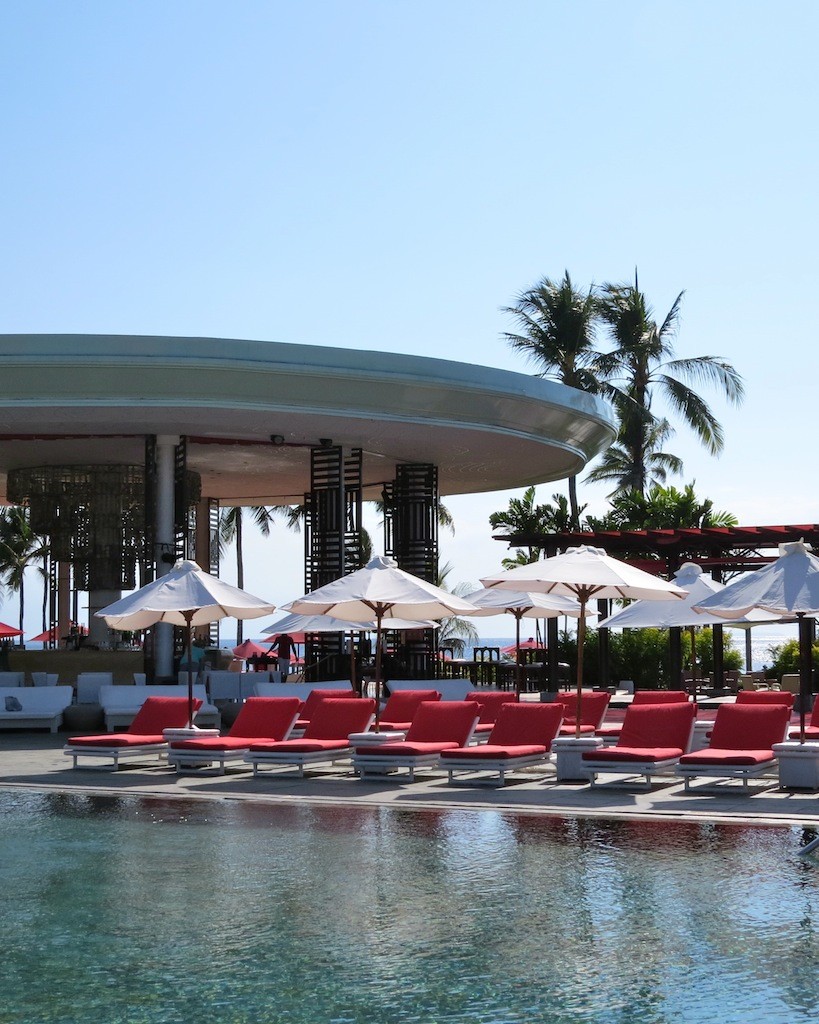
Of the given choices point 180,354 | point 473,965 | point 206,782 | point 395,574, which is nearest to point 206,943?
point 473,965

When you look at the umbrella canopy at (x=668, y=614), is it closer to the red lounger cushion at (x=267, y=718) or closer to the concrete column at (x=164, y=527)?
the red lounger cushion at (x=267, y=718)

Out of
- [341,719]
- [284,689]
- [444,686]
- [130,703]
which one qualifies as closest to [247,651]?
[444,686]

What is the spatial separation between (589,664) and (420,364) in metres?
15.2

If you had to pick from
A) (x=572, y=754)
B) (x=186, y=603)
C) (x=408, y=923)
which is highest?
(x=186, y=603)

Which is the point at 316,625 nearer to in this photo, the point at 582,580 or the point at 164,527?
the point at 164,527

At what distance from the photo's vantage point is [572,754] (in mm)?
16391

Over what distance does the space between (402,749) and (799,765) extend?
4634 millimetres

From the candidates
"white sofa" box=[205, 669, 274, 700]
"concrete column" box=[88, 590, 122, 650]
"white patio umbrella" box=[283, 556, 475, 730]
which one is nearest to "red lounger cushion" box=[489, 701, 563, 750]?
"white patio umbrella" box=[283, 556, 475, 730]

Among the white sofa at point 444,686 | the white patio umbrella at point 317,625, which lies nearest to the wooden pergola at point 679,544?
the white sofa at point 444,686

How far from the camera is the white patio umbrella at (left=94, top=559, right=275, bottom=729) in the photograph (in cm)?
1880

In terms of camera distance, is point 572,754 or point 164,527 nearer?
point 572,754

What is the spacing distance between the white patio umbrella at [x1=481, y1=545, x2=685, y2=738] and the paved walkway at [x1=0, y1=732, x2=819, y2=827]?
179cm

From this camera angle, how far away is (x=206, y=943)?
7902 millimetres

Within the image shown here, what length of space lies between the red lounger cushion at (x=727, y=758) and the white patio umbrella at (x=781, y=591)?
0.65 meters
